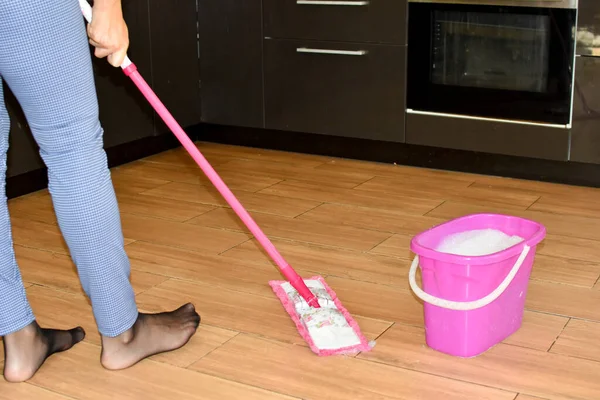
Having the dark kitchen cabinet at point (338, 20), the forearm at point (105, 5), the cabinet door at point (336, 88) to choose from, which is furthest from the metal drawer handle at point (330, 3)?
the forearm at point (105, 5)

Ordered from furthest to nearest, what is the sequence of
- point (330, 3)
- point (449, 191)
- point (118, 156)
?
point (118, 156) < point (330, 3) < point (449, 191)

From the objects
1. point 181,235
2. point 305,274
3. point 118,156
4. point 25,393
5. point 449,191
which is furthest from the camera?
point 118,156

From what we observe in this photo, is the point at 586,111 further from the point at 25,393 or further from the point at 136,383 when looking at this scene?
the point at 25,393

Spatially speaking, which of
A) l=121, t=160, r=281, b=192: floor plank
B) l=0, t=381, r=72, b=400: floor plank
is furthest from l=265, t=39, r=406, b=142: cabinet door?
l=0, t=381, r=72, b=400: floor plank

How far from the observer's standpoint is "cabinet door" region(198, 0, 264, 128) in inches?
141

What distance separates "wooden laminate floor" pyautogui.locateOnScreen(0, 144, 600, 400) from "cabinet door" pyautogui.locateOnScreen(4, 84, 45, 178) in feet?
0.41

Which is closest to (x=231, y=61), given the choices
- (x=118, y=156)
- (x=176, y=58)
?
(x=176, y=58)

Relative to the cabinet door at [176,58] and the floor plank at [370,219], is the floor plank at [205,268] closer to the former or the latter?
the floor plank at [370,219]

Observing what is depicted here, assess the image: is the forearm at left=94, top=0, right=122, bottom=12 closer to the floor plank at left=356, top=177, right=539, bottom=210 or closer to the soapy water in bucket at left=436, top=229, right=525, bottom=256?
the soapy water in bucket at left=436, top=229, right=525, bottom=256

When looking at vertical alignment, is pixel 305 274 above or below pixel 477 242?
below

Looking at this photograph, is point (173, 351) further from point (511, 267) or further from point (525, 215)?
point (525, 215)

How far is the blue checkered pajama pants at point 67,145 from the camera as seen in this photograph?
1466 mm

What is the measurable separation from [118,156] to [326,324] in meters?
1.81

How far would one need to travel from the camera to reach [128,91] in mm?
3393
